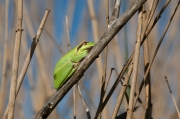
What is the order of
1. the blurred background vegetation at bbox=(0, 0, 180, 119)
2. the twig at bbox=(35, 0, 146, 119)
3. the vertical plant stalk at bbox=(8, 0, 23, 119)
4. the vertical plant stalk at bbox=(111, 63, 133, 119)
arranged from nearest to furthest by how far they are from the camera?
1. the twig at bbox=(35, 0, 146, 119)
2. the vertical plant stalk at bbox=(8, 0, 23, 119)
3. the vertical plant stalk at bbox=(111, 63, 133, 119)
4. the blurred background vegetation at bbox=(0, 0, 180, 119)

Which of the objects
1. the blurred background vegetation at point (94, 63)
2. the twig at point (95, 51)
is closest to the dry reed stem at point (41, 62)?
the blurred background vegetation at point (94, 63)

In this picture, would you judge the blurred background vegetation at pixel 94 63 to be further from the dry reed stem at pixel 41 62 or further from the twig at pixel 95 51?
the twig at pixel 95 51

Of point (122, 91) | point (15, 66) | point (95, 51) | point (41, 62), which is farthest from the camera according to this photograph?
point (41, 62)

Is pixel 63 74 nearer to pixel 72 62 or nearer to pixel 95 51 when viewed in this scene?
pixel 72 62

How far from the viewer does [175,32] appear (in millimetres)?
1729

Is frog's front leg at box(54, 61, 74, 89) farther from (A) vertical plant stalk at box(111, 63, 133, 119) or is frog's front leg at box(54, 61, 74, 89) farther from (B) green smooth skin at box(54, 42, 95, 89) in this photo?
(A) vertical plant stalk at box(111, 63, 133, 119)

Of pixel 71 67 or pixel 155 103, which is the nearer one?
pixel 71 67

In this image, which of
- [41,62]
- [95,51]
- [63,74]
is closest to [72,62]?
[63,74]

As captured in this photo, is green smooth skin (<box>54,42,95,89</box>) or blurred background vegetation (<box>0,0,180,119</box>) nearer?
green smooth skin (<box>54,42,95,89</box>)

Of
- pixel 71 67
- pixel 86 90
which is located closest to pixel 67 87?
pixel 71 67

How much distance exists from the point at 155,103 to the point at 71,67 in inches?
35.2

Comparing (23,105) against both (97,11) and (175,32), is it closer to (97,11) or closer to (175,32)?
(97,11)

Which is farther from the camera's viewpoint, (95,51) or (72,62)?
(72,62)

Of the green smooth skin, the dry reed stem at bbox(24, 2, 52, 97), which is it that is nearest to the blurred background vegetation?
the dry reed stem at bbox(24, 2, 52, 97)
